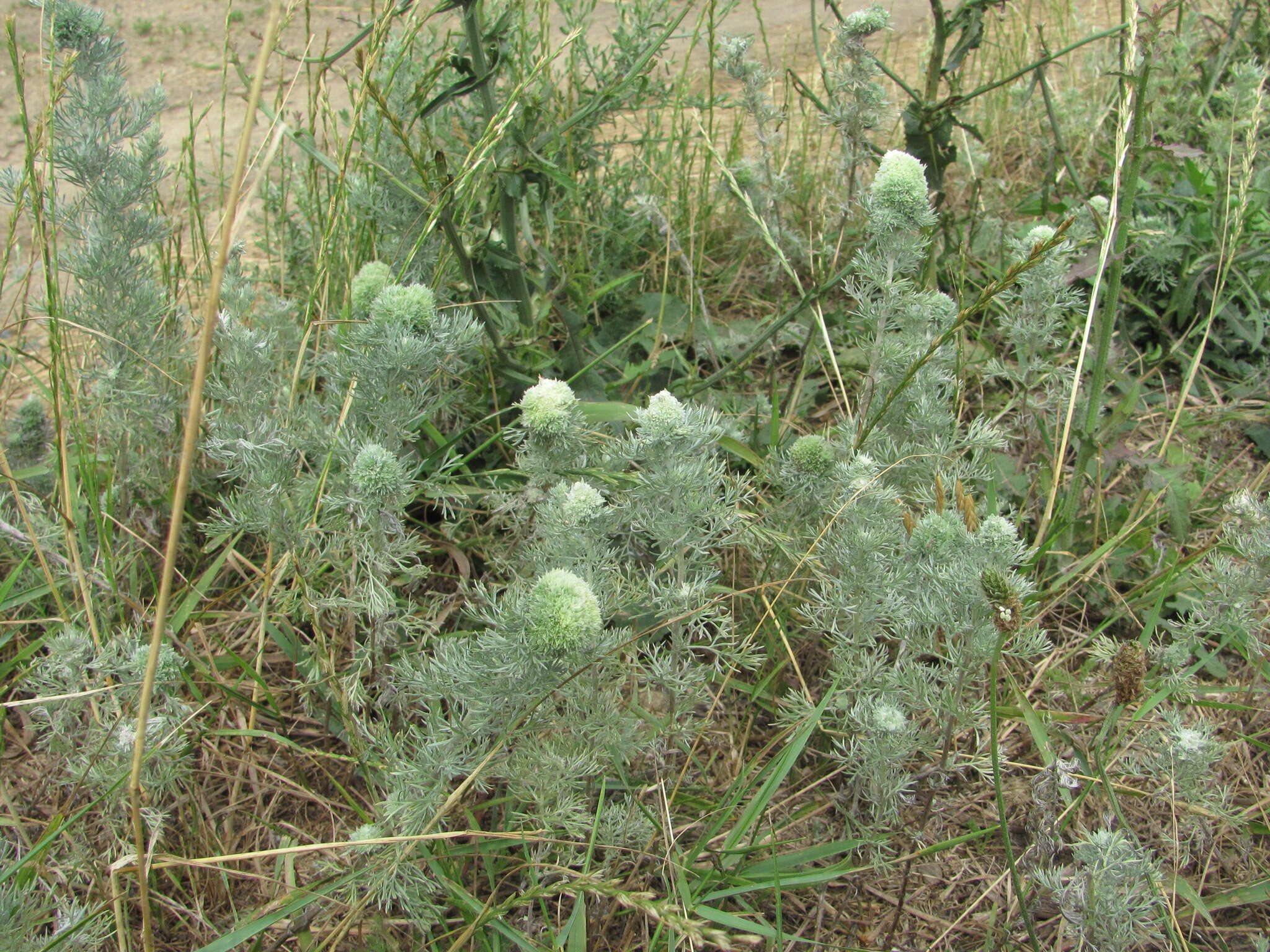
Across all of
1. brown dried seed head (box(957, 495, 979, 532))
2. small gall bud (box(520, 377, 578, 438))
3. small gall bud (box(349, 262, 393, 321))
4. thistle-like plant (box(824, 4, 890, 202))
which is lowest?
brown dried seed head (box(957, 495, 979, 532))

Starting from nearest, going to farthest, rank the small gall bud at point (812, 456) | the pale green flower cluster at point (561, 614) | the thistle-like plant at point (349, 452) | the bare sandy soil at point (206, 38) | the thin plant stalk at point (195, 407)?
1. the thin plant stalk at point (195, 407)
2. the pale green flower cluster at point (561, 614)
3. the thistle-like plant at point (349, 452)
4. the small gall bud at point (812, 456)
5. the bare sandy soil at point (206, 38)

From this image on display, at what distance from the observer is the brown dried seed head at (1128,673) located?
4.85 ft

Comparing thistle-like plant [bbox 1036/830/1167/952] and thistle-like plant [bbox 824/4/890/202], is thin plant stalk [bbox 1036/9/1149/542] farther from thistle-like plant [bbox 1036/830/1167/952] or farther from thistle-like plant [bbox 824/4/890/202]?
thistle-like plant [bbox 1036/830/1167/952]

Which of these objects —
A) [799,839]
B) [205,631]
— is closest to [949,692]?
[799,839]

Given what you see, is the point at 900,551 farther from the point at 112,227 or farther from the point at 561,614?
the point at 112,227

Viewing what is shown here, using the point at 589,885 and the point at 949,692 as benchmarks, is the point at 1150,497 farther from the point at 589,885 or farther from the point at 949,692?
the point at 589,885

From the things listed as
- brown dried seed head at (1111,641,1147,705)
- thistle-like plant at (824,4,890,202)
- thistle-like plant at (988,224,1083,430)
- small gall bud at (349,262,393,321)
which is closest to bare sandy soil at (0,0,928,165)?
thistle-like plant at (824,4,890,202)

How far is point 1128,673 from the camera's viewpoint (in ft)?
4.85

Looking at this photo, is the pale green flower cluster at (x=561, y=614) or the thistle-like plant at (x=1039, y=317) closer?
the pale green flower cluster at (x=561, y=614)

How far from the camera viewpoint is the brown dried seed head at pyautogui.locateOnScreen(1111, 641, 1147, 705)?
1479 mm

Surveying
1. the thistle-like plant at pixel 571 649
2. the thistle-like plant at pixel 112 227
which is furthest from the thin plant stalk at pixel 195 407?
the thistle-like plant at pixel 112 227

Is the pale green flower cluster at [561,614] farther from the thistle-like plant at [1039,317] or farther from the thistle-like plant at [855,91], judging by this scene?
the thistle-like plant at [855,91]

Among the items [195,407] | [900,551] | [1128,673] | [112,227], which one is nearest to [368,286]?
[112,227]

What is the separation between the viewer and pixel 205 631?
A: 2.23 metres
